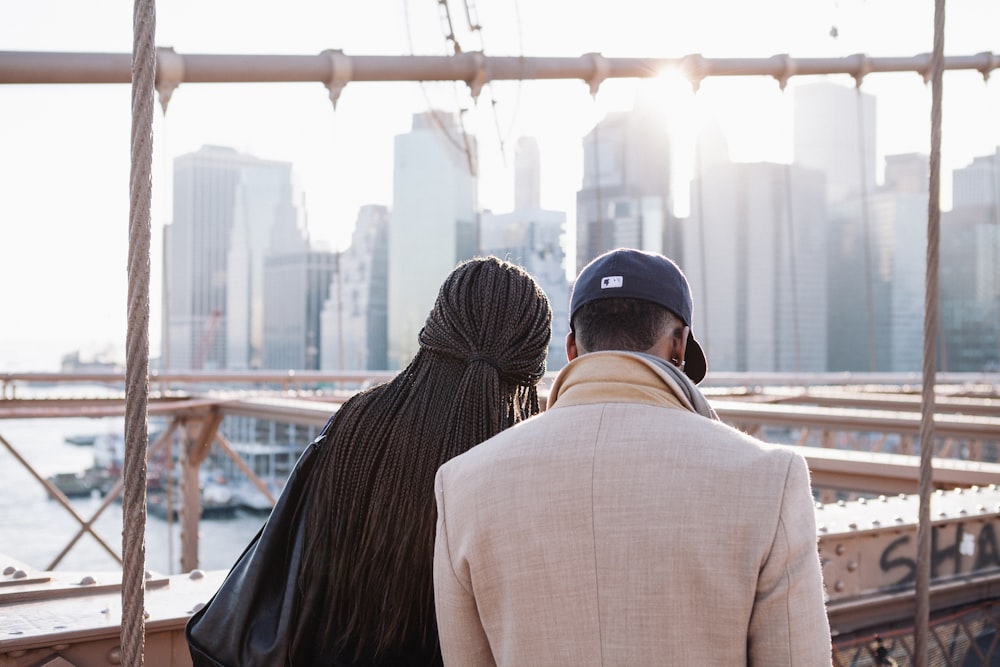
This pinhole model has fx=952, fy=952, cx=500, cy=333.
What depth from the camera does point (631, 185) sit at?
1492cm

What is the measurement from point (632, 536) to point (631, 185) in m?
14.1

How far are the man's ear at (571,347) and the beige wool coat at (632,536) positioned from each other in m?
0.11

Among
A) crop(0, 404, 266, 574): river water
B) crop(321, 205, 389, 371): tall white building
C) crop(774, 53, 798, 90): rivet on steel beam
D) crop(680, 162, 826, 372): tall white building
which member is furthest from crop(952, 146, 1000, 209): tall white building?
crop(0, 404, 266, 574): river water

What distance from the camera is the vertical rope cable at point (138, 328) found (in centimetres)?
137

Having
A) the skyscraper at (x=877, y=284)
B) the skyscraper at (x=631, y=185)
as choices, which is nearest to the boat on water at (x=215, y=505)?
the skyscraper at (x=877, y=284)

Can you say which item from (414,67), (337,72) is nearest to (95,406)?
(337,72)

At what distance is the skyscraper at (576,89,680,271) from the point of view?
1334 centimetres

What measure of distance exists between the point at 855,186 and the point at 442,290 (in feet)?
97.9

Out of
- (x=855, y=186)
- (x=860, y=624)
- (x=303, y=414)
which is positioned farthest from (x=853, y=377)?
(x=855, y=186)

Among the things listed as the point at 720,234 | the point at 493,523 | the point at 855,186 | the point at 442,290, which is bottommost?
the point at 493,523

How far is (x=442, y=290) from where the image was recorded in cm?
159

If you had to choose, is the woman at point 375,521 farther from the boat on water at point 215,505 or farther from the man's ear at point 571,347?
the boat on water at point 215,505

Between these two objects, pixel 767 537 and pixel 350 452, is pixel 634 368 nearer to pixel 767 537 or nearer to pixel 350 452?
pixel 767 537

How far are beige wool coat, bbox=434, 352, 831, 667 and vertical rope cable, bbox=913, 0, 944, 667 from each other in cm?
108
